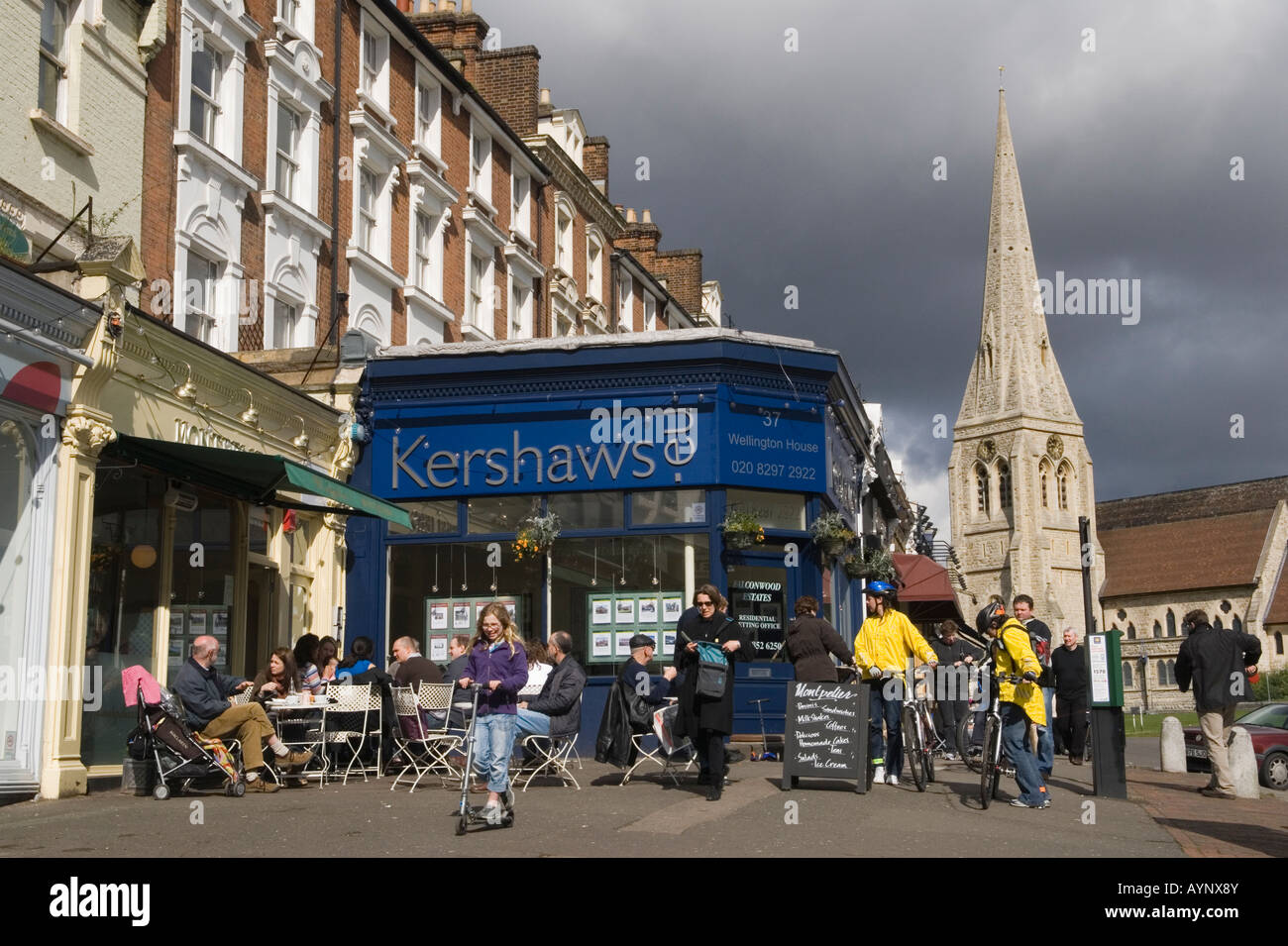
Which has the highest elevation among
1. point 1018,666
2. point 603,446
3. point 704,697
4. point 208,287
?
point 208,287

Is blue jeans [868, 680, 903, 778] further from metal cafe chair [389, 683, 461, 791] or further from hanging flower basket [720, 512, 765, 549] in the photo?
hanging flower basket [720, 512, 765, 549]

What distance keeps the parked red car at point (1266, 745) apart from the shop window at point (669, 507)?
8.38 metres

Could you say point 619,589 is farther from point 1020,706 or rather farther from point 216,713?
point 1020,706

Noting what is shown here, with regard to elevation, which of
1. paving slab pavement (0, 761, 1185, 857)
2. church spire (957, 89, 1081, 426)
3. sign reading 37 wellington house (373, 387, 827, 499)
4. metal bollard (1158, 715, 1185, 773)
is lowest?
metal bollard (1158, 715, 1185, 773)

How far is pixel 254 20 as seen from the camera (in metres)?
20.6

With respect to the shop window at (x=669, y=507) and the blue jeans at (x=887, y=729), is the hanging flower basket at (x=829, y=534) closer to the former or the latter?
the shop window at (x=669, y=507)

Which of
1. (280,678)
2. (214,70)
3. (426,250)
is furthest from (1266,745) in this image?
(214,70)

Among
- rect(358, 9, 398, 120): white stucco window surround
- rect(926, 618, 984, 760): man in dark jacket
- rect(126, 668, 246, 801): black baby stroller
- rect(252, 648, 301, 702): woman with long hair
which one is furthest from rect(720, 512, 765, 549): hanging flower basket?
rect(358, 9, 398, 120): white stucco window surround

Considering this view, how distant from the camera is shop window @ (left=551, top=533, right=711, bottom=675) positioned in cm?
1816

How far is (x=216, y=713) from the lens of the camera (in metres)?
12.0

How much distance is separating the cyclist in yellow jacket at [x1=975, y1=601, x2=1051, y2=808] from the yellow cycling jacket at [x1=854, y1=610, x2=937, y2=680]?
91 cm

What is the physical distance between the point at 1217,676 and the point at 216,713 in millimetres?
9978

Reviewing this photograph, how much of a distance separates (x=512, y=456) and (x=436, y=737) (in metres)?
6.68

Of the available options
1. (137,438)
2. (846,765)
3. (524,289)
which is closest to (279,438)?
(137,438)
